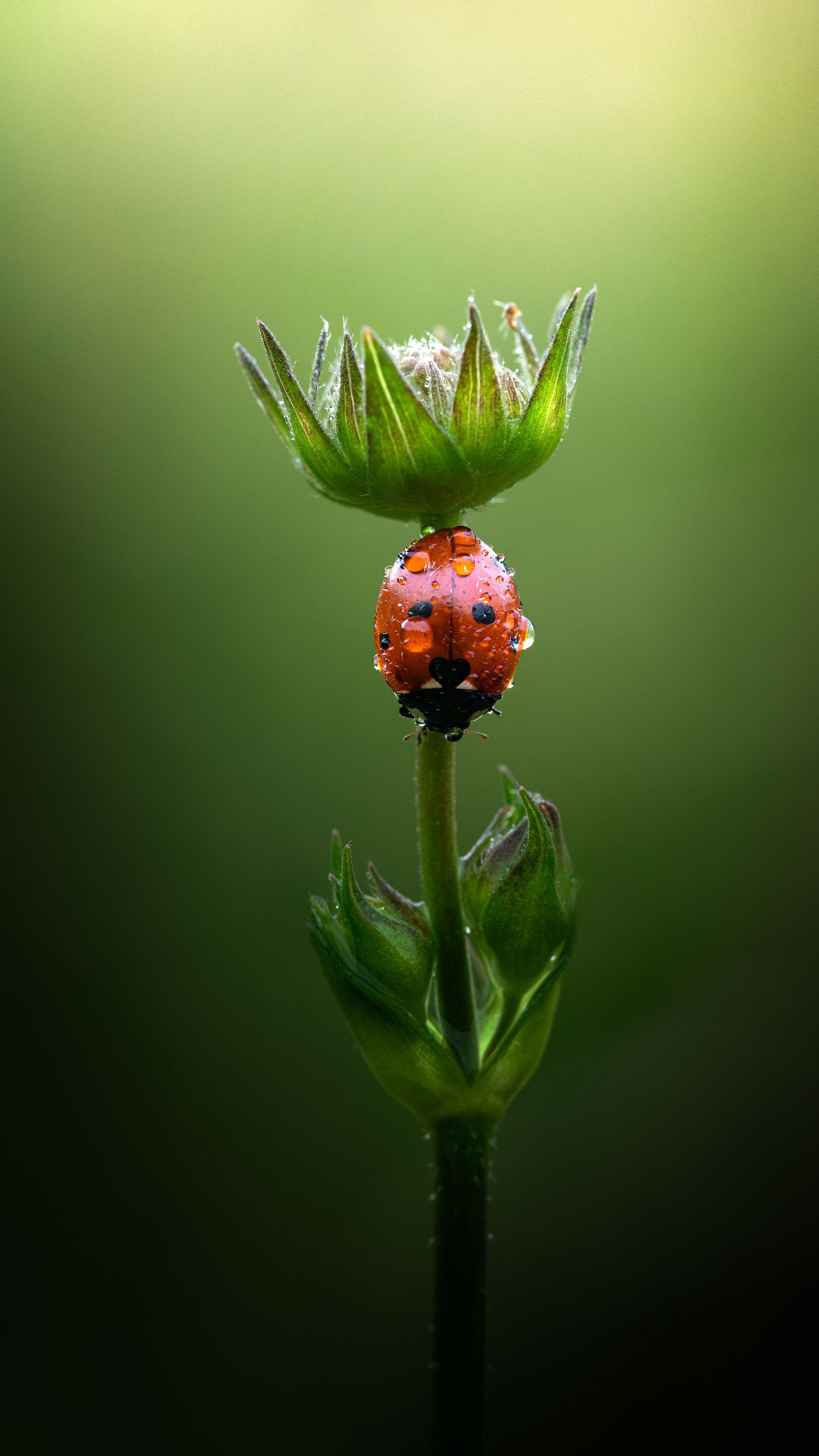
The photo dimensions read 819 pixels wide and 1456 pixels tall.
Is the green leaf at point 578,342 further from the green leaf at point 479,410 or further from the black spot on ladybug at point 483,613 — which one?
the black spot on ladybug at point 483,613

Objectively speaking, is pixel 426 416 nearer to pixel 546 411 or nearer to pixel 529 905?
pixel 546 411

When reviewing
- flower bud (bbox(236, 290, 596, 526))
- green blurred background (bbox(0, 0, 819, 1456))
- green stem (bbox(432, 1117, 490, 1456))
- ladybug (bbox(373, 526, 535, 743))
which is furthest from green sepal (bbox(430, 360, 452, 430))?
green blurred background (bbox(0, 0, 819, 1456))

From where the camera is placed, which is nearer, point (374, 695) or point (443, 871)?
point (443, 871)

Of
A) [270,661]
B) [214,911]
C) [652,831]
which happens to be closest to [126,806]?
[214,911]

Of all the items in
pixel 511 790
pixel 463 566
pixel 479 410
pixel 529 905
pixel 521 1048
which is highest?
pixel 479 410

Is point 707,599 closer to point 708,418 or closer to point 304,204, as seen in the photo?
point 708,418

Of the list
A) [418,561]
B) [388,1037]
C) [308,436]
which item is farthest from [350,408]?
[388,1037]
